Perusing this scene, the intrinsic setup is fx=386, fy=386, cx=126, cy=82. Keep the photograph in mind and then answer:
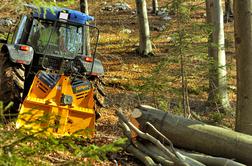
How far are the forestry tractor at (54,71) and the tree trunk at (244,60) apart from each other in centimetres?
268

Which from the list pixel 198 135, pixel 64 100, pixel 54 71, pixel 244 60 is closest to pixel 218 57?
pixel 244 60

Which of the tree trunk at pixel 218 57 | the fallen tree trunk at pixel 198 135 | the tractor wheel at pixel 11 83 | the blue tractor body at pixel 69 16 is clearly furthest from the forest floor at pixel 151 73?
the blue tractor body at pixel 69 16

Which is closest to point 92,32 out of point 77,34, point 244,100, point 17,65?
point 77,34

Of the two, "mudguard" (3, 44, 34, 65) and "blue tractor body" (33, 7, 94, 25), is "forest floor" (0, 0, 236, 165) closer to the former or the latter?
"mudguard" (3, 44, 34, 65)

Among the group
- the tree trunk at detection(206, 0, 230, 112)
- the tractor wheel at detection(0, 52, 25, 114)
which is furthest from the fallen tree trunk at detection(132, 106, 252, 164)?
the tree trunk at detection(206, 0, 230, 112)

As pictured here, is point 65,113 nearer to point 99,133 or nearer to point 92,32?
point 99,133

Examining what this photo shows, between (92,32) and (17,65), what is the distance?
12.9 meters

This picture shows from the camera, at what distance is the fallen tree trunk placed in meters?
6.00

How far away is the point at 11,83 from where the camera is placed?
7281 mm

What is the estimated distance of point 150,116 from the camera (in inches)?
266

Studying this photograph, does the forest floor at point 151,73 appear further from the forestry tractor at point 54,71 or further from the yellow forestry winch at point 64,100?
the forestry tractor at point 54,71

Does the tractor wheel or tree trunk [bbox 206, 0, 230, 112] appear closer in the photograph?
the tractor wheel

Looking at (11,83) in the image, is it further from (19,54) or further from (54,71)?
(54,71)

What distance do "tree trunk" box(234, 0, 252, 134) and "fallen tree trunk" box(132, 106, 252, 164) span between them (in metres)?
0.61
